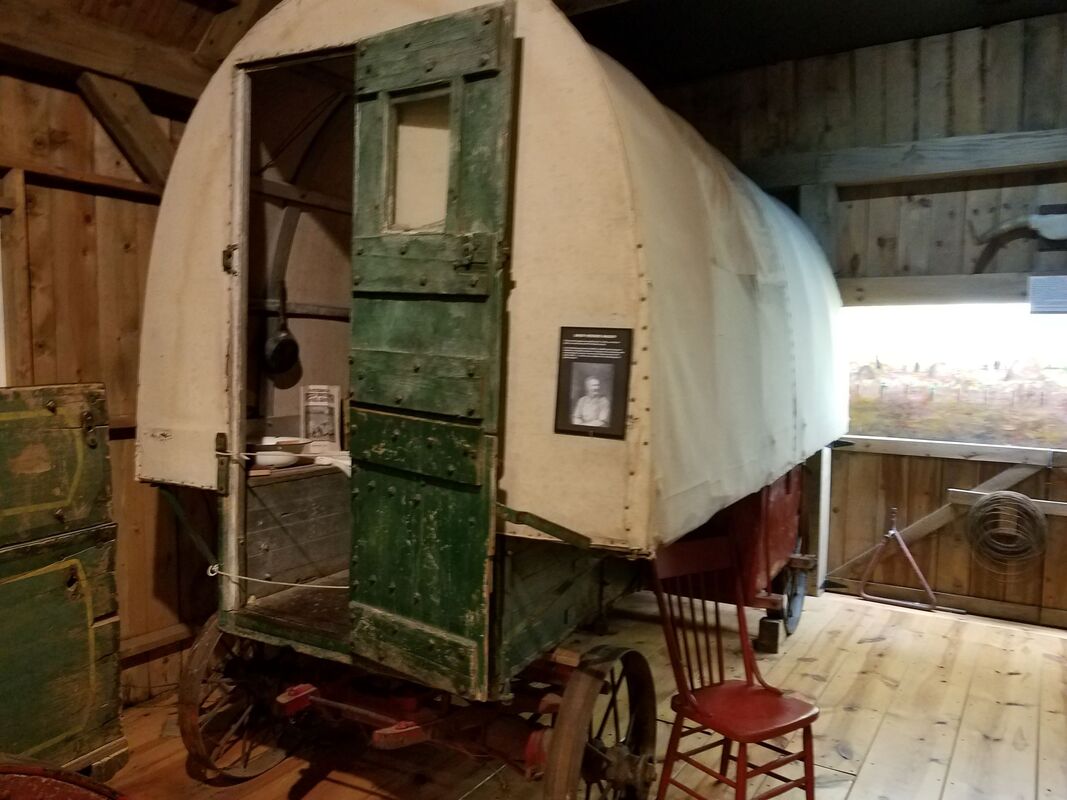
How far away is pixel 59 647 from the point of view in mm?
2389

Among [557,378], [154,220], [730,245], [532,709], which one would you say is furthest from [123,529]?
[730,245]

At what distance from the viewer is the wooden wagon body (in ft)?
6.93

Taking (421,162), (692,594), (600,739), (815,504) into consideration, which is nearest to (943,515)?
(815,504)

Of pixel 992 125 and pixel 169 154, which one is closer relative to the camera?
pixel 169 154

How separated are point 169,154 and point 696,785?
357 cm

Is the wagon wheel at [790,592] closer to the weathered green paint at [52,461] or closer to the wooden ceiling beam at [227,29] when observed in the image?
the weathered green paint at [52,461]

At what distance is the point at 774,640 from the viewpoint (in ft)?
14.6

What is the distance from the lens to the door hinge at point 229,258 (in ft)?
9.20

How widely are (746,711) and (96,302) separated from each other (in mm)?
3195

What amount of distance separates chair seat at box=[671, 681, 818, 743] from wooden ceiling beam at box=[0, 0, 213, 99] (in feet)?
11.2

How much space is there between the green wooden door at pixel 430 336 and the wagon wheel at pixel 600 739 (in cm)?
31

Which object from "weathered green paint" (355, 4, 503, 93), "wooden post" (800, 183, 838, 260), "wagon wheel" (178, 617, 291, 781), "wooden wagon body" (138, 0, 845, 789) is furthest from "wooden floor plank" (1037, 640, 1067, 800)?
"weathered green paint" (355, 4, 503, 93)

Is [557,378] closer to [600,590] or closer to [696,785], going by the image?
[600,590]

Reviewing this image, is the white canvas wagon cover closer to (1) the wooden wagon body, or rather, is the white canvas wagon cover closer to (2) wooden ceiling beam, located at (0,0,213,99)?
(1) the wooden wagon body
